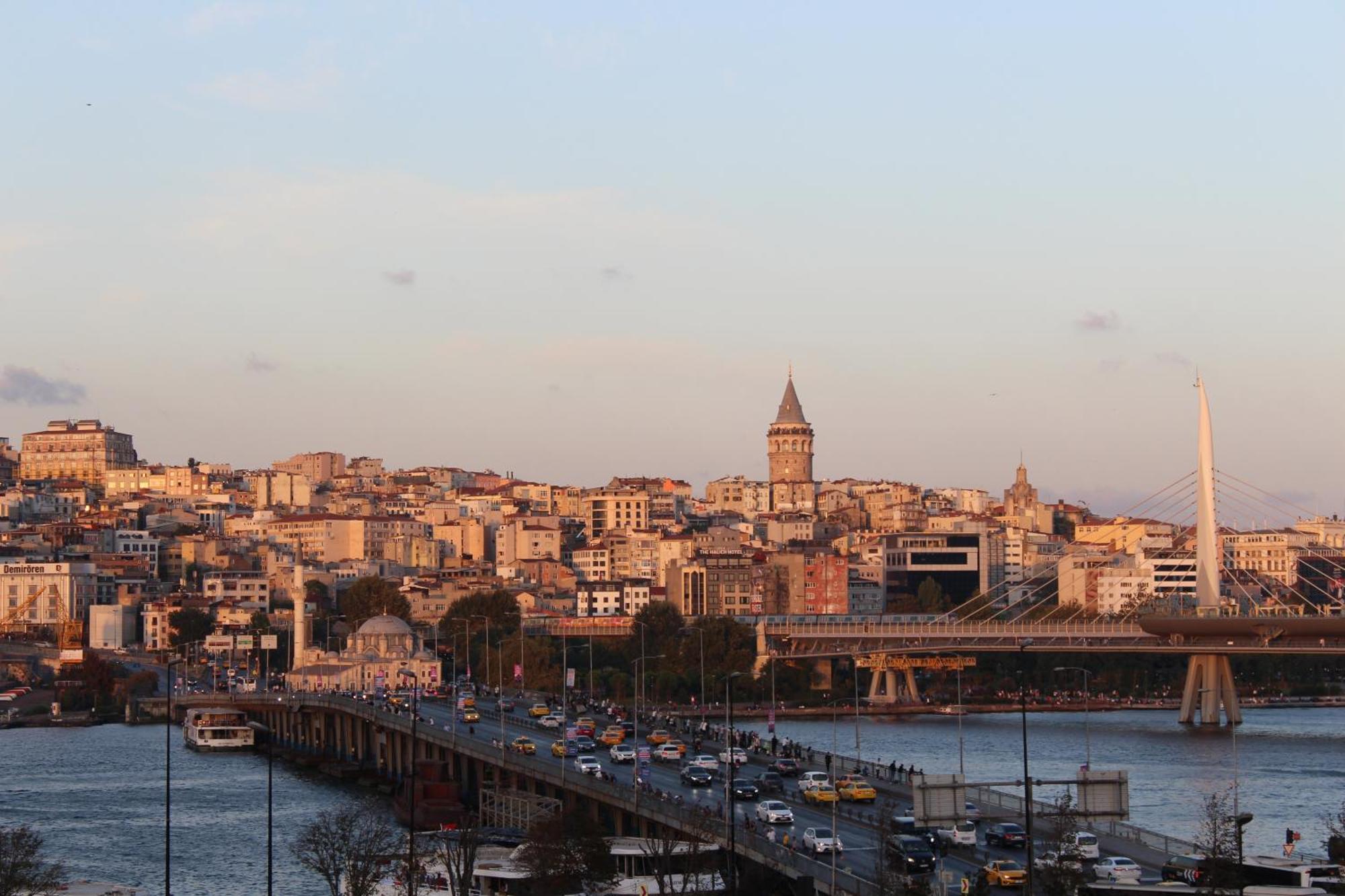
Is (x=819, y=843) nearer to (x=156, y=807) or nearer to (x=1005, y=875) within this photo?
(x=1005, y=875)

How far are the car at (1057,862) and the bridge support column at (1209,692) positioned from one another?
129 ft

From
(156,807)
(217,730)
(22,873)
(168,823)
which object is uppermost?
(168,823)

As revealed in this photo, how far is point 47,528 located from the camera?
117m

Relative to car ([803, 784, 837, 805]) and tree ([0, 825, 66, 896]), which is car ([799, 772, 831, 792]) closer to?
car ([803, 784, 837, 805])

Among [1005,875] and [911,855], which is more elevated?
[911,855]

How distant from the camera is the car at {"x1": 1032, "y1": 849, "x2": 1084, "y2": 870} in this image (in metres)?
28.1

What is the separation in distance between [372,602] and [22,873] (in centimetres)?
6444

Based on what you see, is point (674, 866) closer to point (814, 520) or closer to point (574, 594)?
point (574, 594)

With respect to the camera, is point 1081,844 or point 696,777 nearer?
point 1081,844

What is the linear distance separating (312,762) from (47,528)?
58.4 meters

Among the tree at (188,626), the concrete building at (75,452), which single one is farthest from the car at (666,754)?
the concrete building at (75,452)

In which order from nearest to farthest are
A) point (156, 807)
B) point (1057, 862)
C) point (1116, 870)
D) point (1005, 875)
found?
point (1057, 862) < point (1005, 875) < point (1116, 870) < point (156, 807)

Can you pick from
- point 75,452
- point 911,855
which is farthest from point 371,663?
point 75,452

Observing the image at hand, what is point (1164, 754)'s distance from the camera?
59.3 meters
